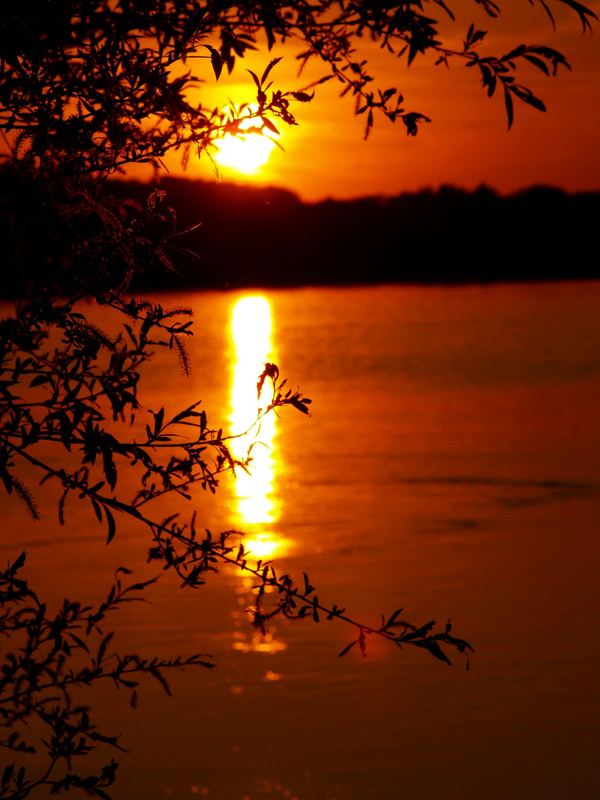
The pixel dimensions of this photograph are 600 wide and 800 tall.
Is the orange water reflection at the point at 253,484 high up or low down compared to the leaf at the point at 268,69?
down

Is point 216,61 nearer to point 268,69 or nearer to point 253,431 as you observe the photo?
point 268,69

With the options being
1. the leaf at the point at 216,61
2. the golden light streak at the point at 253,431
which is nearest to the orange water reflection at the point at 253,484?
the golden light streak at the point at 253,431

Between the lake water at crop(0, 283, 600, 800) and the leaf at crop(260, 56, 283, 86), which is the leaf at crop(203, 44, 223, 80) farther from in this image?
the lake water at crop(0, 283, 600, 800)

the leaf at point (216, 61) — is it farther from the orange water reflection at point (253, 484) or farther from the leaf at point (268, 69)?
the orange water reflection at point (253, 484)

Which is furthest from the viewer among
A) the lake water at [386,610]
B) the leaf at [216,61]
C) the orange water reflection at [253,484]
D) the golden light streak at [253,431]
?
the golden light streak at [253,431]

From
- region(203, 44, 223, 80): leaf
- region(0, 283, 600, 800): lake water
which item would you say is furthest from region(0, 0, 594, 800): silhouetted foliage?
region(0, 283, 600, 800): lake water

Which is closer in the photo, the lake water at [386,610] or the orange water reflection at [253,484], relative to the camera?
the lake water at [386,610]

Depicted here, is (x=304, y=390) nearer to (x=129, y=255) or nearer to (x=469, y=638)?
(x=469, y=638)

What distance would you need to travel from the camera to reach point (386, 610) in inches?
455

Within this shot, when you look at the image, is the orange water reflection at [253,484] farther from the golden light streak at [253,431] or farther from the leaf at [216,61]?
the leaf at [216,61]

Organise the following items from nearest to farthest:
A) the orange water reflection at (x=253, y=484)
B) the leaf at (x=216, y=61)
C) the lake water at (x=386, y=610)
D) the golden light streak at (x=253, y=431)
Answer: the leaf at (x=216, y=61) < the lake water at (x=386, y=610) < the orange water reflection at (x=253, y=484) < the golden light streak at (x=253, y=431)

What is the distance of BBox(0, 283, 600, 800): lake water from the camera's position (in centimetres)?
865

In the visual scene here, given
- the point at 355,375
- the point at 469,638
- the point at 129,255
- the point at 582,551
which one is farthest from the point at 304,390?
the point at 129,255

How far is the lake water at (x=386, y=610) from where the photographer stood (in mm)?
8648
